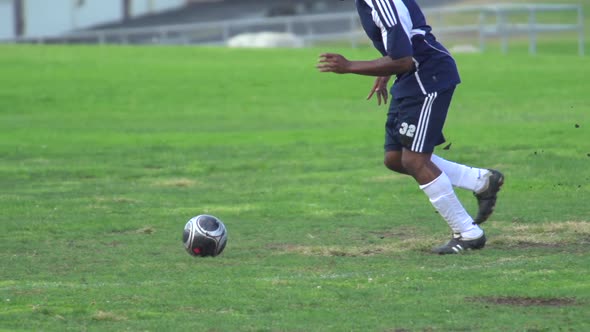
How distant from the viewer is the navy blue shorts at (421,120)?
9961 millimetres

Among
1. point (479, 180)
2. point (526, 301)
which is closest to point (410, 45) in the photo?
point (479, 180)

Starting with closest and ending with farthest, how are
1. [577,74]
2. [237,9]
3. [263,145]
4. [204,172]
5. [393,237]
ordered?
[393,237]
[204,172]
[263,145]
[577,74]
[237,9]

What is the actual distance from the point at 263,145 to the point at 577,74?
11.1 metres

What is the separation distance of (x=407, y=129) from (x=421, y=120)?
13 cm

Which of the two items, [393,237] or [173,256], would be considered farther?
[393,237]

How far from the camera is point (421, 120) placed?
32.7ft

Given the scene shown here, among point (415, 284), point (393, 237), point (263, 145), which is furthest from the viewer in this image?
point (263, 145)

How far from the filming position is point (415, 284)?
867 centimetres

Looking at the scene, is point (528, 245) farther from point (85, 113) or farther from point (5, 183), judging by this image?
point (85, 113)

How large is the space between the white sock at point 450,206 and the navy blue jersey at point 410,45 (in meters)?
0.72

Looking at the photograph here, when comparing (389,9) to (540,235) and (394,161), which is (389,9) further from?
(540,235)

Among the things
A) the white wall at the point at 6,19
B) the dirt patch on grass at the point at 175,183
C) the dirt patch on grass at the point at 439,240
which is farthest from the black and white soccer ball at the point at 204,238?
the white wall at the point at 6,19

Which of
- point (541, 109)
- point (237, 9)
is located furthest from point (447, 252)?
point (237, 9)

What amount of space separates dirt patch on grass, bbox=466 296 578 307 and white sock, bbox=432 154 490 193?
96.3 inches
